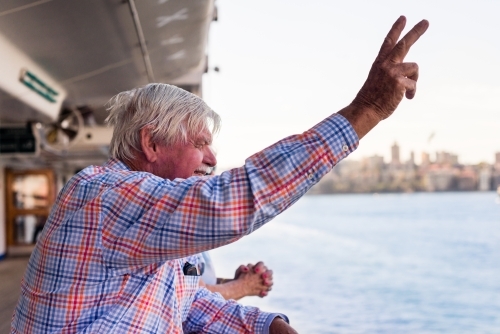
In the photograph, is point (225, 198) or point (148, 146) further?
point (148, 146)

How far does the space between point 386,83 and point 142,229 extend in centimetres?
47

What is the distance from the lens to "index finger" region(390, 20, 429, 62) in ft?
3.87

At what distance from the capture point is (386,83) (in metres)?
1.18

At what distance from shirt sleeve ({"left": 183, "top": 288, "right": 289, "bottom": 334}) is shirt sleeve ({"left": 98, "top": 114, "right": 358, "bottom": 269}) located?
53 centimetres

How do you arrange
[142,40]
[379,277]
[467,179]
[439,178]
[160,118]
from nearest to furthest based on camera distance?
[160,118], [142,40], [379,277], [467,179], [439,178]

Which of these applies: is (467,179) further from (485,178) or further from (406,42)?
(406,42)

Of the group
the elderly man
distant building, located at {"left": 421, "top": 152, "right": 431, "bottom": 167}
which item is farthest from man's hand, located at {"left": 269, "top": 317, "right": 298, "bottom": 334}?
distant building, located at {"left": 421, "top": 152, "right": 431, "bottom": 167}

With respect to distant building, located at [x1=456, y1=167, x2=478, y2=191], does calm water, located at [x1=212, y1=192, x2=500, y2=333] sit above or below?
below

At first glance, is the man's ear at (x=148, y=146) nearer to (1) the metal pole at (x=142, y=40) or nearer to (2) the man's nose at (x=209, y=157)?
(2) the man's nose at (x=209, y=157)

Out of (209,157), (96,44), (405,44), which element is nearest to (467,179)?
(96,44)

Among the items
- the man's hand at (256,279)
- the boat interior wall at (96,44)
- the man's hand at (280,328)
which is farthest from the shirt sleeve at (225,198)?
the boat interior wall at (96,44)

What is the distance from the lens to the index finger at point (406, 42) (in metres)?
1.18

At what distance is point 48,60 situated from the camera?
663 centimetres

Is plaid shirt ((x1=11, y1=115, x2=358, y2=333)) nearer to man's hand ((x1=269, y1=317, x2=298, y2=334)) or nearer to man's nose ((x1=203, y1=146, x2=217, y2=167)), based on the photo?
man's nose ((x1=203, y1=146, x2=217, y2=167))
